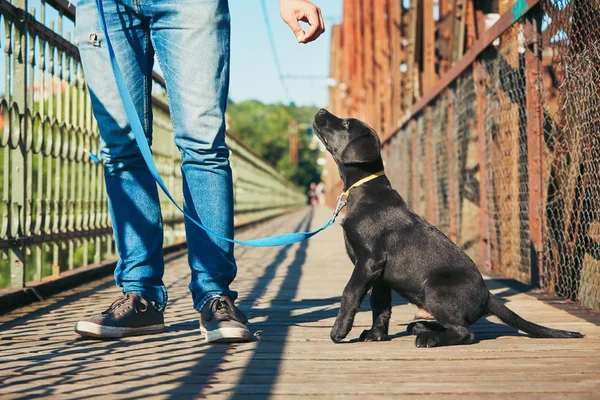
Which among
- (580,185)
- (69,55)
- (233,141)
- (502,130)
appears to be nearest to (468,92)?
(502,130)

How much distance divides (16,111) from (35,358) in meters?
1.68

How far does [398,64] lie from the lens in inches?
465

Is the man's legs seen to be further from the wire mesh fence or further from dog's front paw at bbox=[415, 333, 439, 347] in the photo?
the wire mesh fence

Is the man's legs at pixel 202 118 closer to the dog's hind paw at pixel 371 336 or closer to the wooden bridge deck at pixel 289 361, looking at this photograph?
the wooden bridge deck at pixel 289 361

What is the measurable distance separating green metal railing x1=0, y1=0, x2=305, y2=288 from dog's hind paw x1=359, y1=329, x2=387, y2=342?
5.58ft

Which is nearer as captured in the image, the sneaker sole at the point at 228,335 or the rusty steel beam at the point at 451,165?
the sneaker sole at the point at 228,335

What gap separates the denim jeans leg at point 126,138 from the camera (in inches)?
117

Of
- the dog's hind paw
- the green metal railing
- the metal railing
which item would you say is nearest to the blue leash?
the dog's hind paw

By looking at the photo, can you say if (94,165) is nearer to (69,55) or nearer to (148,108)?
(69,55)

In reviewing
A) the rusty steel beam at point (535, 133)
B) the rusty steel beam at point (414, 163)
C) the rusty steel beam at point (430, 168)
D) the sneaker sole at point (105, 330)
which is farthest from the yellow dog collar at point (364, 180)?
the rusty steel beam at point (414, 163)

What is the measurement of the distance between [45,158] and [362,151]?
2000 mm

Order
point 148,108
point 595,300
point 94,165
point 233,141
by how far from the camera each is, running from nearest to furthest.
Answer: point 148,108
point 595,300
point 94,165
point 233,141

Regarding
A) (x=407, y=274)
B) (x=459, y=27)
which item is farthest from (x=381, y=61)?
(x=407, y=274)

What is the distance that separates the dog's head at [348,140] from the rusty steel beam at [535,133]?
119cm
